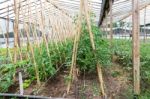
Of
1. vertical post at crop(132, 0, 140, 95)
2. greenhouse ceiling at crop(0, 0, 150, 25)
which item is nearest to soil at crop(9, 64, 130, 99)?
vertical post at crop(132, 0, 140, 95)

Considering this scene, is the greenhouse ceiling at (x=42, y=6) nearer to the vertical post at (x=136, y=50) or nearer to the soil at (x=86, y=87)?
the soil at (x=86, y=87)

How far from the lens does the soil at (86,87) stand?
4388mm

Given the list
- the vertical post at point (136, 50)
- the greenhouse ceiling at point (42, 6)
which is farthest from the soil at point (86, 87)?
the greenhouse ceiling at point (42, 6)

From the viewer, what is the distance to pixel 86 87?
472cm

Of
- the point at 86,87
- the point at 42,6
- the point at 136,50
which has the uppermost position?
the point at 42,6

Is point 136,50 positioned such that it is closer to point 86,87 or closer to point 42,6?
point 86,87

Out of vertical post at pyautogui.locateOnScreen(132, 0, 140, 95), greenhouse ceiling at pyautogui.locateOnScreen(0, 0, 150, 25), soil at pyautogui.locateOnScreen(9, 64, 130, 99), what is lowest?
soil at pyautogui.locateOnScreen(9, 64, 130, 99)

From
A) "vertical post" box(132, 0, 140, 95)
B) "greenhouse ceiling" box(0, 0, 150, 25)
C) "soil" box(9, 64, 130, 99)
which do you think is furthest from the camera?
"greenhouse ceiling" box(0, 0, 150, 25)

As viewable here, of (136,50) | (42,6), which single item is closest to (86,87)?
(136,50)

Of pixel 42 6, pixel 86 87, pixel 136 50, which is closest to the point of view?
pixel 136 50

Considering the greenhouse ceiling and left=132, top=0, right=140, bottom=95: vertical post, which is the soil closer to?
left=132, top=0, right=140, bottom=95: vertical post

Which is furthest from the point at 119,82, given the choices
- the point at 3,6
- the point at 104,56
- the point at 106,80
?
the point at 3,6

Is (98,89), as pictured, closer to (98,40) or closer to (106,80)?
(106,80)

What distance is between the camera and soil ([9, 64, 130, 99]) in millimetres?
4388
